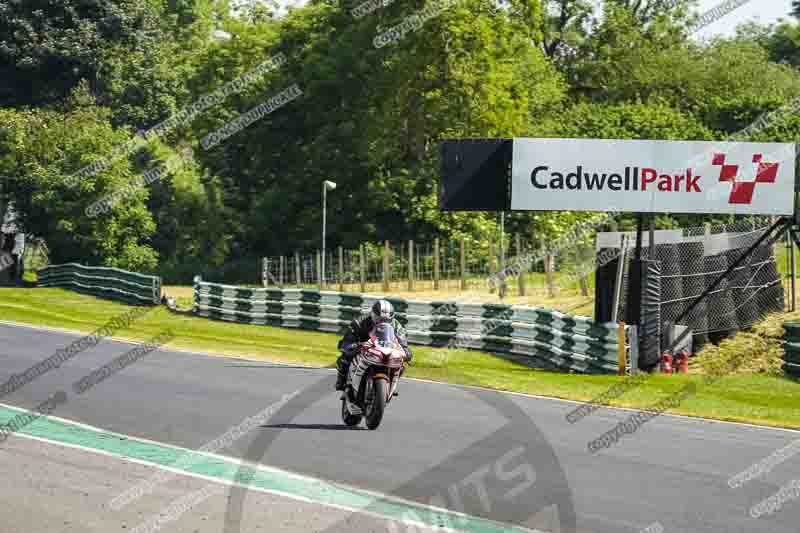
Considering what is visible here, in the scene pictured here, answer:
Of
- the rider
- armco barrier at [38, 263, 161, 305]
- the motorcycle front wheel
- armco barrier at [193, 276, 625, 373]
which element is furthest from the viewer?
armco barrier at [38, 263, 161, 305]

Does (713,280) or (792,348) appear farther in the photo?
(713,280)

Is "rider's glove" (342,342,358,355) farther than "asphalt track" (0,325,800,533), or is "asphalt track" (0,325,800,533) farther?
"rider's glove" (342,342,358,355)

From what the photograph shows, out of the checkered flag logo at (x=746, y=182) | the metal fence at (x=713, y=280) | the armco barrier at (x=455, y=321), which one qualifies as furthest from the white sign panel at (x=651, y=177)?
the armco barrier at (x=455, y=321)

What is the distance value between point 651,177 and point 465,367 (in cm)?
528

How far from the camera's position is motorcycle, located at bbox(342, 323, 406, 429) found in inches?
558

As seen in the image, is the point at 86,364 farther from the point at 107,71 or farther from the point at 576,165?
the point at 107,71

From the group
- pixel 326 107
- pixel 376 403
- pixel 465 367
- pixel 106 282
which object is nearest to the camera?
pixel 376 403

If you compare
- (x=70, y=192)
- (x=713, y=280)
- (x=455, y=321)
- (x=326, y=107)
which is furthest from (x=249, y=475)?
(x=326, y=107)

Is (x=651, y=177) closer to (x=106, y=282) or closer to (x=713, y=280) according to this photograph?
(x=713, y=280)

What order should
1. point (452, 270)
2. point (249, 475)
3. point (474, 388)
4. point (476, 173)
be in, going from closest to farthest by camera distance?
point (249, 475)
point (474, 388)
point (476, 173)
point (452, 270)

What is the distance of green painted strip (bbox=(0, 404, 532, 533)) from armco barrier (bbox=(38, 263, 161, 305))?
90.4 ft

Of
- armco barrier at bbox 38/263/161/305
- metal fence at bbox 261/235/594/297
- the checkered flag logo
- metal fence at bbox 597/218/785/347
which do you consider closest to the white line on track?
metal fence at bbox 597/218/785/347

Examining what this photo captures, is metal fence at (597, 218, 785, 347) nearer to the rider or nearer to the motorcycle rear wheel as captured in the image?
the rider

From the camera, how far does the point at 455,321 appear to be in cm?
2925
